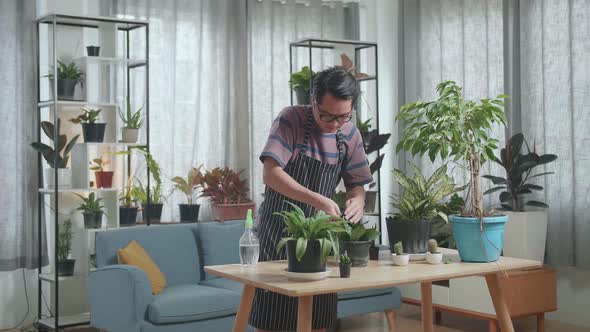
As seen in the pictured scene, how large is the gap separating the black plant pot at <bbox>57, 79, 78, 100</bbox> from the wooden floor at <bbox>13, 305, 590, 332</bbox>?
1685 millimetres

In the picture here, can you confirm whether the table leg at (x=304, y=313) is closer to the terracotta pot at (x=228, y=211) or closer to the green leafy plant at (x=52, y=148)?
the green leafy plant at (x=52, y=148)

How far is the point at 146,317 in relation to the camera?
14.4 feet

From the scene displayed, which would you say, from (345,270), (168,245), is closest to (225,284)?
(168,245)

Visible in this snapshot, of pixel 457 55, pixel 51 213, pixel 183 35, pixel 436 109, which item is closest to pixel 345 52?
pixel 457 55

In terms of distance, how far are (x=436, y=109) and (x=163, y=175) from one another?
349 centimetres

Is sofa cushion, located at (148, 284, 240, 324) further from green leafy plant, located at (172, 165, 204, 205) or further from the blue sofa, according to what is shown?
green leafy plant, located at (172, 165, 204, 205)

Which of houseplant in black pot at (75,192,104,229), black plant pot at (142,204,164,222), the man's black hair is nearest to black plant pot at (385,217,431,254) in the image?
the man's black hair

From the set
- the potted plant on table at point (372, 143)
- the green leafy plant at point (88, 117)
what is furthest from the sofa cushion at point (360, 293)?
the green leafy plant at point (88, 117)

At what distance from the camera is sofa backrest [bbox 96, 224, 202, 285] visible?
15.8 feet

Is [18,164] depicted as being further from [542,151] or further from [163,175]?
[542,151]

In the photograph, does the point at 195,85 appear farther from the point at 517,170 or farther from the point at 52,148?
the point at 517,170

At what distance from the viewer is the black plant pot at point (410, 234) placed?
298cm

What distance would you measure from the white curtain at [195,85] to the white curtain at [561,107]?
2.38 metres

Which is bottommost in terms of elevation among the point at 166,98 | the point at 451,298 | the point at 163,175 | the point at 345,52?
the point at 451,298
